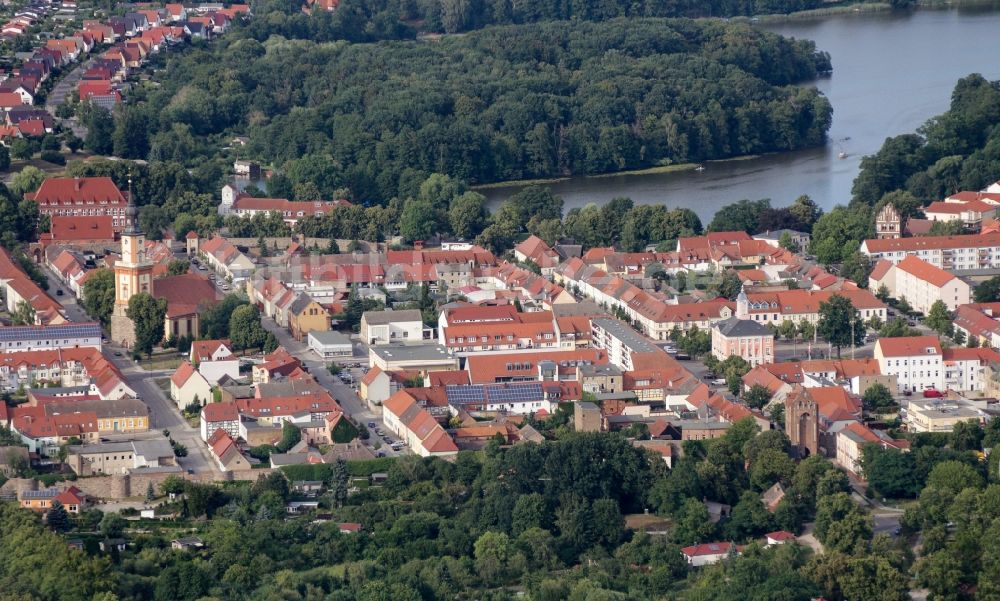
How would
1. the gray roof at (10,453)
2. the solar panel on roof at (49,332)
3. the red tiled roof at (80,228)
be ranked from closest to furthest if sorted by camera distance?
the gray roof at (10,453) < the solar panel on roof at (49,332) < the red tiled roof at (80,228)

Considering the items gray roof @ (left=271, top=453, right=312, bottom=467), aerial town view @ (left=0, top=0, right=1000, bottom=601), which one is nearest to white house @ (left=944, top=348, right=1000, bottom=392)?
aerial town view @ (left=0, top=0, right=1000, bottom=601)

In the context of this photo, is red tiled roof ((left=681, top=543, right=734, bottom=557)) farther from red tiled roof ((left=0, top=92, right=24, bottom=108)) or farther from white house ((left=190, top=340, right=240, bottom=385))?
red tiled roof ((left=0, top=92, right=24, bottom=108))

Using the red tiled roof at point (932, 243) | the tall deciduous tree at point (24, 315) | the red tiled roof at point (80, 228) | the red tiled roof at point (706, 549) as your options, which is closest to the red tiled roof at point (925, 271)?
the red tiled roof at point (932, 243)

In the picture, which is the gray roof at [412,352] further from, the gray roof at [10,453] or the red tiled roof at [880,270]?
the red tiled roof at [880,270]

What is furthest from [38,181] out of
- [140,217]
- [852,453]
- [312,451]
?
[852,453]

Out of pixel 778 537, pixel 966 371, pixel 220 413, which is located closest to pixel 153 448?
pixel 220 413

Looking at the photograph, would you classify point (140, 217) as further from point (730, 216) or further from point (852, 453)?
point (852, 453)
